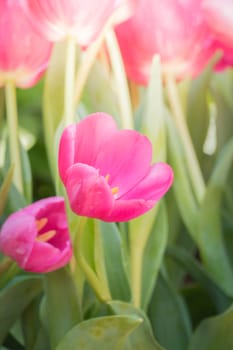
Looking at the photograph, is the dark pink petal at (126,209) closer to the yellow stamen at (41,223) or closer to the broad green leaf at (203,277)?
the yellow stamen at (41,223)

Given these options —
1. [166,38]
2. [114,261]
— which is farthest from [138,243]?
[166,38]

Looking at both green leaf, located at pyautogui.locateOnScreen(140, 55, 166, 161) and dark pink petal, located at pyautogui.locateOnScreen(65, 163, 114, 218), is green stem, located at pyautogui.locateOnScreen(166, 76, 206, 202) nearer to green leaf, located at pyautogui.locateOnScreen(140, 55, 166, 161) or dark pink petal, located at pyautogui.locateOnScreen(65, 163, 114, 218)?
green leaf, located at pyautogui.locateOnScreen(140, 55, 166, 161)

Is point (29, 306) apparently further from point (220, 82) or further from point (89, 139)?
point (220, 82)

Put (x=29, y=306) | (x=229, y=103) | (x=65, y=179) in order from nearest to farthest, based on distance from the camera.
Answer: (x=65, y=179), (x=29, y=306), (x=229, y=103)

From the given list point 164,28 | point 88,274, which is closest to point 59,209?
point 88,274

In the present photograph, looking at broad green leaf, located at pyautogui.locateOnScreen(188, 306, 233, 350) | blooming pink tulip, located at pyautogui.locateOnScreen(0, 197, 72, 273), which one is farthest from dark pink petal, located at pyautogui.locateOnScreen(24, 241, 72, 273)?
broad green leaf, located at pyautogui.locateOnScreen(188, 306, 233, 350)

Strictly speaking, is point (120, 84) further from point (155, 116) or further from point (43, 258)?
point (43, 258)
